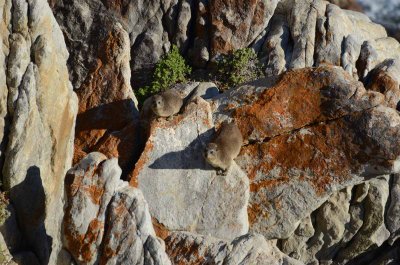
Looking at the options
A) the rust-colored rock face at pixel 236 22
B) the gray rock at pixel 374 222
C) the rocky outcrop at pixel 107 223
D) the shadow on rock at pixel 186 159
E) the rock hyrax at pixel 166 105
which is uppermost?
the rust-colored rock face at pixel 236 22

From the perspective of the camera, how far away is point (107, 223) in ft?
44.0

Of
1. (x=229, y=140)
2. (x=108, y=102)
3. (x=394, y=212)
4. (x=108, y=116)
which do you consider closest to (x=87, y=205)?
(x=229, y=140)

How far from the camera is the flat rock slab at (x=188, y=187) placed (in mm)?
15180

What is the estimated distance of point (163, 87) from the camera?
20.7 m

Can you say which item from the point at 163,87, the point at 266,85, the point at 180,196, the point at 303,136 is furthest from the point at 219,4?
the point at 180,196

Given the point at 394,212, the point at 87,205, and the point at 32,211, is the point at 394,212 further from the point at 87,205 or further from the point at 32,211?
the point at 32,211

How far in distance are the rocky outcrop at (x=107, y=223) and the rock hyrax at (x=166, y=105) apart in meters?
2.72

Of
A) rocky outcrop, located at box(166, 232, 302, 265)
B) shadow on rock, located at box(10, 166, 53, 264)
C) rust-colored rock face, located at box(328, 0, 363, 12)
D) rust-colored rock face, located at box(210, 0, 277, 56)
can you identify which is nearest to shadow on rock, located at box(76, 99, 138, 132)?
shadow on rock, located at box(10, 166, 53, 264)

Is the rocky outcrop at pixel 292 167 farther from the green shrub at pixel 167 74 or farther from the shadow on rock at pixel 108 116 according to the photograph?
the green shrub at pixel 167 74

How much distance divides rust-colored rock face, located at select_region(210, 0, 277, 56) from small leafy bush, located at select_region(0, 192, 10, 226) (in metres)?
8.82

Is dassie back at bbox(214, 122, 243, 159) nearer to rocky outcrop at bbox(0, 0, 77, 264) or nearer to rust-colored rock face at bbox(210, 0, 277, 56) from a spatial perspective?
rocky outcrop at bbox(0, 0, 77, 264)

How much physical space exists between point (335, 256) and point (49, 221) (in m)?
7.31

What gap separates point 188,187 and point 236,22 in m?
7.24

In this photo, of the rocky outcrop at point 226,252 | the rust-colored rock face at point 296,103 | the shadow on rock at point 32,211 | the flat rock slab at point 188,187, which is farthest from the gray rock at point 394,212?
the shadow on rock at point 32,211
